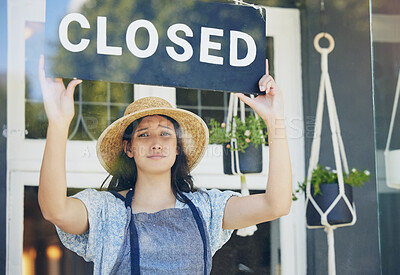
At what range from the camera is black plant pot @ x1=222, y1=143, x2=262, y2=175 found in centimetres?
237

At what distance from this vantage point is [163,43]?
175 cm

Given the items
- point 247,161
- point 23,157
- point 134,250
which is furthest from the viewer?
point 247,161

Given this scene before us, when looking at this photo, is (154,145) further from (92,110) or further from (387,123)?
(387,123)

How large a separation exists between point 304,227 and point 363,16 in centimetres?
104

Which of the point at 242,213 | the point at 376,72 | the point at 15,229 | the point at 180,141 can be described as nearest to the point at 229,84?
the point at 180,141

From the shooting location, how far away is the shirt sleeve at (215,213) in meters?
1.74

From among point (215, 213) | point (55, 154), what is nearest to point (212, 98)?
point (215, 213)

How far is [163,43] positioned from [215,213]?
55cm

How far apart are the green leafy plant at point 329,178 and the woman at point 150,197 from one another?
2.58 ft

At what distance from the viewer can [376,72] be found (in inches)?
94.7

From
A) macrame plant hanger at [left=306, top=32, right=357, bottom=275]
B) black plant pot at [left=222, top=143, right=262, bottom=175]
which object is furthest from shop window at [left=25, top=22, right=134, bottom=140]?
macrame plant hanger at [left=306, top=32, right=357, bottom=275]

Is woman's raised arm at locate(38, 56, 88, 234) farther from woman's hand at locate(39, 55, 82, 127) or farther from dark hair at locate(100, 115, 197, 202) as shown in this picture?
dark hair at locate(100, 115, 197, 202)

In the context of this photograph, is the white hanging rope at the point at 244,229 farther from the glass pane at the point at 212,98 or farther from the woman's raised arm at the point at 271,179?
the woman's raised arm at the point at 271,179

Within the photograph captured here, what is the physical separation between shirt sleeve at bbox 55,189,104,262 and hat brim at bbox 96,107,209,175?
23cm
